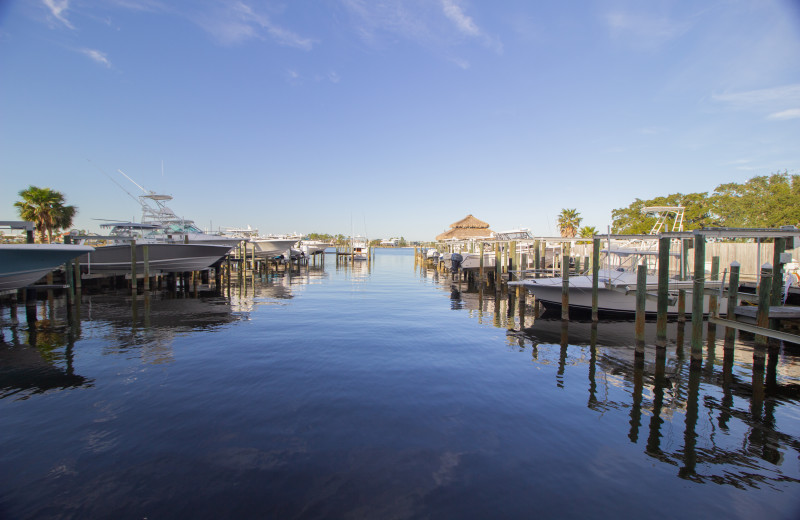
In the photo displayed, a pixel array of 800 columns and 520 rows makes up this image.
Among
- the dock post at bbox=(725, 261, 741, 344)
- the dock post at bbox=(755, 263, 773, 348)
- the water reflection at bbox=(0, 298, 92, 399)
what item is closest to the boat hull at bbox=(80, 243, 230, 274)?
the water reflection at bbox=(0, 298, 92, 399)

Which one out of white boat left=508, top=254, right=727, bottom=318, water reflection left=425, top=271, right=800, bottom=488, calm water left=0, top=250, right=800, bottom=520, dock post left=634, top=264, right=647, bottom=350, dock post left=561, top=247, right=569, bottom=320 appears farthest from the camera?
white boat left=508, top=254, right=727, bottom=318

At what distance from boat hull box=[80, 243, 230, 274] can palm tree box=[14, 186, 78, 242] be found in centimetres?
1430

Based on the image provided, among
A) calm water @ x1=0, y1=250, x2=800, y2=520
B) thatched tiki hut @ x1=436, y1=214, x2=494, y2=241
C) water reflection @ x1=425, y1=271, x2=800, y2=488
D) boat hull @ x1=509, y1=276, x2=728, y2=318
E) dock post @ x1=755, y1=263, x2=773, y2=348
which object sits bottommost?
water reflection @ x1=425, y1=271, x2=800, y2=488

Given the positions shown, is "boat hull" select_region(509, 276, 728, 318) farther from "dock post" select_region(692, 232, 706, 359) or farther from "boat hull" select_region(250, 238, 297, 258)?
"boat hull" select_region(250, 238, 297, 258)

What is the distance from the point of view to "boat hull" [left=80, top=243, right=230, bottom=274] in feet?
79.5

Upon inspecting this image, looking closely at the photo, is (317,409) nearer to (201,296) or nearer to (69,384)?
(69,384)

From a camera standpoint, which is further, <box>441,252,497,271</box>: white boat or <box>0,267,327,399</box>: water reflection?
<box>441,252,497,271</box>: white boat

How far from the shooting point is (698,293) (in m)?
9.34

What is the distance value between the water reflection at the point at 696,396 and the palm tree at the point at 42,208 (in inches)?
1630

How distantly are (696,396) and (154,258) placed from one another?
91.3 feet

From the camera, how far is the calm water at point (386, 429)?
15.0ft

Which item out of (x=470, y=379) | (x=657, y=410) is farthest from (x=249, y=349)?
(x=657, y=410)

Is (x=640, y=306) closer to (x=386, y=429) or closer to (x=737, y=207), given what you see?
(x=386, y=429)

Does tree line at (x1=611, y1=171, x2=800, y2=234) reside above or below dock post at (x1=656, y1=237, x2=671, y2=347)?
above
